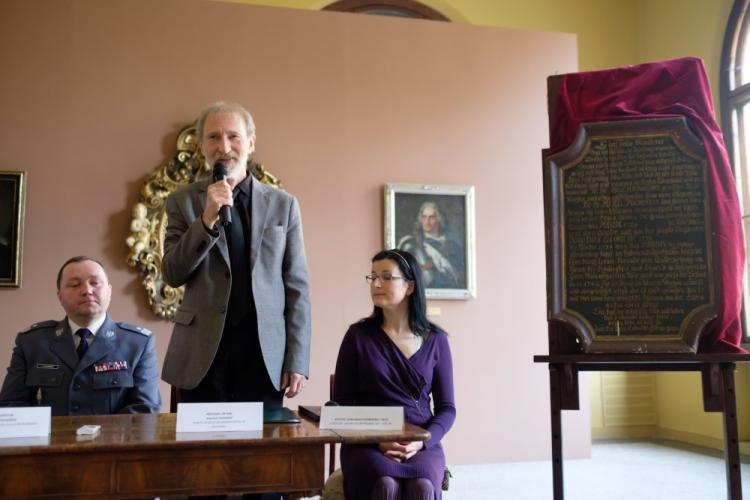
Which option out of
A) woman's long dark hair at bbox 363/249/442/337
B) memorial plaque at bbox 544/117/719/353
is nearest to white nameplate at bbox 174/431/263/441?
woman's long dark hair at bbox 363/249/442/337

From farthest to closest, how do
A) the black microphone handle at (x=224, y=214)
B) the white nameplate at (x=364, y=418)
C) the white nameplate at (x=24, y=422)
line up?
1. the black microphone handle at (x=224, y=214)
2. the white nameplate at (x=364, y=418)
3. the white nameplate at (x=24, y=422)

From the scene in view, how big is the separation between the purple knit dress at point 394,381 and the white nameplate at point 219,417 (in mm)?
725

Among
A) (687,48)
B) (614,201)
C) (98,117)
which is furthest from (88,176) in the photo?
(687,48)

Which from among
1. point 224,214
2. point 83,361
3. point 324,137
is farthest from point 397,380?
point 324,137

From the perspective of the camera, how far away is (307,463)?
66.0 inches

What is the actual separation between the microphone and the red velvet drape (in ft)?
4.53

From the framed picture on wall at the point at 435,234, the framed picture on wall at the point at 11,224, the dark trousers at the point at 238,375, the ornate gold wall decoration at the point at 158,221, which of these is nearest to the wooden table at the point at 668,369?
the dark trousers at the point at 238,375

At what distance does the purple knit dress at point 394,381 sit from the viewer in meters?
2.48

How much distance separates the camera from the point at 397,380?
2611 millimetres

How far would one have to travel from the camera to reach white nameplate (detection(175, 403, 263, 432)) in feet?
5.59

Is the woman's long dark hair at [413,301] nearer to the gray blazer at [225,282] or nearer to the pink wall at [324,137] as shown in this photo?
the gray blazer at [225,282]

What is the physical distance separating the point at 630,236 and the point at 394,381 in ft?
3.47

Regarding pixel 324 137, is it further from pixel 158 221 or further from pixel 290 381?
pixel 290 381

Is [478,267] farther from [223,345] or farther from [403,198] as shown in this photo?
[223,345]
